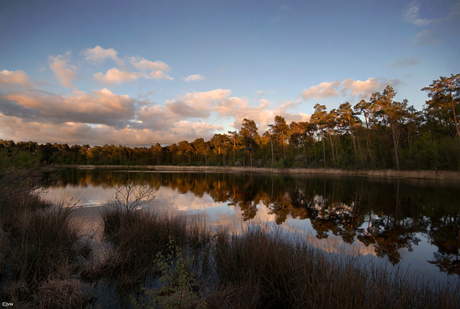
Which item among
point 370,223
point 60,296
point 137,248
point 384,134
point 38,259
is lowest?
point 370,223

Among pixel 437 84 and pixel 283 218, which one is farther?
pixel 437 84

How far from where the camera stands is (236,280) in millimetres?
4066

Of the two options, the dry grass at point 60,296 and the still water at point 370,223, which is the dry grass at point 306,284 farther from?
the dry grass at point 60,296

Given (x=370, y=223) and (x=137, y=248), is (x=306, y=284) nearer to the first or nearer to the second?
(x=137, y=248)

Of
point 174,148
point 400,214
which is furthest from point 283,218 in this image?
point 174,148

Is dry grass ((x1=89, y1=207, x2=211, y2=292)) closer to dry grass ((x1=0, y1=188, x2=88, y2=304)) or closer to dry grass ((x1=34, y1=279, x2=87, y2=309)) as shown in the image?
dry grass ((x1=0, y1=188, x2=88, y2=304))

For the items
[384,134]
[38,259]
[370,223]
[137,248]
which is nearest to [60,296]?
[38,259]

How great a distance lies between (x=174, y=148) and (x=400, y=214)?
357ft

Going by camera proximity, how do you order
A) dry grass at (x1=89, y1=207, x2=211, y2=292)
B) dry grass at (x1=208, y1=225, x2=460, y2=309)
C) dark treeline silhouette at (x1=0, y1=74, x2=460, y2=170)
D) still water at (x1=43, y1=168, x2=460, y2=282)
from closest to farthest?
dry grass at (x1=208, y1=225, x2=460, y2=309)
dry grass at (x1=89, y1=207, x2=211, y2=292)
still water at (x1=43, y1=168, x2=460, y2=282)
dark treeline silhouette at (x1=0, y1=74, x2=460, y2=170)

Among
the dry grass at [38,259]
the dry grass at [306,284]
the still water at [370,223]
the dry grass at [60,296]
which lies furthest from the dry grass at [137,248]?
the still water at [370,223]

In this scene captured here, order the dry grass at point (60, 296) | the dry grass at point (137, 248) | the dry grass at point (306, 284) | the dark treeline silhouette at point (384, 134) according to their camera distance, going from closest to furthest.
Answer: the dry grass at point (306, 284), the dry grass at point (60, 296), the dry grass at point (137, 248), the dark treeline silhouette at point (384, 134)

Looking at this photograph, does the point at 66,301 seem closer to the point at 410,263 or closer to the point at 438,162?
the point at 410,263

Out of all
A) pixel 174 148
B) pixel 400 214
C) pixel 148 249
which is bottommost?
pixel 400 214

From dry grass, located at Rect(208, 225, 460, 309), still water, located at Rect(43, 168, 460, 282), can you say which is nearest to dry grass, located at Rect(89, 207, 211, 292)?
dry grass, located at Rect(208, 225, 460, 309)
